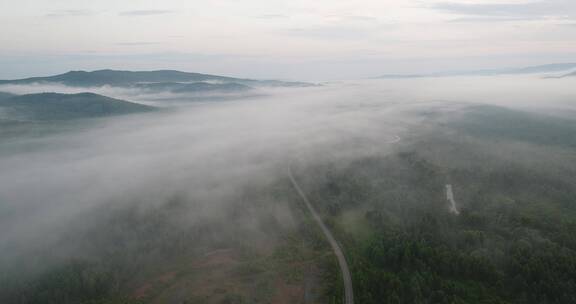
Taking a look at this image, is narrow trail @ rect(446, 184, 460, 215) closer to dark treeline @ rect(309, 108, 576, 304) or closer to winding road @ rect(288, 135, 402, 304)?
dark treeline @ rect(309, 108, 576, 304)

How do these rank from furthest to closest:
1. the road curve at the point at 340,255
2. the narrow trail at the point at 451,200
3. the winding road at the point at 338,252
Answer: the narrow trail at the point at 451,200 → the winding road at the point at 338,252 → the road curve at the point at 340,255

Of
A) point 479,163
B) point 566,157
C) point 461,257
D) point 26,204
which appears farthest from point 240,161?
Answer: point 566,157

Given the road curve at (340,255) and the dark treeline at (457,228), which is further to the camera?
the road curve at (340,255)

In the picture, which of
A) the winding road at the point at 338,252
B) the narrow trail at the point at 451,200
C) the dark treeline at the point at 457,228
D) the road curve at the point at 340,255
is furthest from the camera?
the narrow trail at the point at 451,200

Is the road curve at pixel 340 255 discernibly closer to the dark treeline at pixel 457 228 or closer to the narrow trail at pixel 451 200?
the dark treeline at pixel 457 228

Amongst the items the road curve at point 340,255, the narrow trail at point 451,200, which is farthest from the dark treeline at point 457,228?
the narrow trail at point 451,200

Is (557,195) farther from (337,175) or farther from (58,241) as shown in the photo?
(58,241)

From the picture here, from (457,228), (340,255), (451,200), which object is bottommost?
(340,255)

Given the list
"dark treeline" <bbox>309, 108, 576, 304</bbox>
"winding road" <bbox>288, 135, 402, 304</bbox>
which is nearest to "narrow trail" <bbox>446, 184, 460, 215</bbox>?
"dark treeline" <bbox>309, 108, 576, 304</bbox>

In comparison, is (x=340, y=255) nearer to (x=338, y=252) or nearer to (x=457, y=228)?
(x=338, y=252)

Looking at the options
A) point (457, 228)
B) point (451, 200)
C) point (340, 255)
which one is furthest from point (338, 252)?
point (451, 200)

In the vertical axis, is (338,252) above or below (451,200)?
below

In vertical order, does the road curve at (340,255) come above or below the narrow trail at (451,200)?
below
